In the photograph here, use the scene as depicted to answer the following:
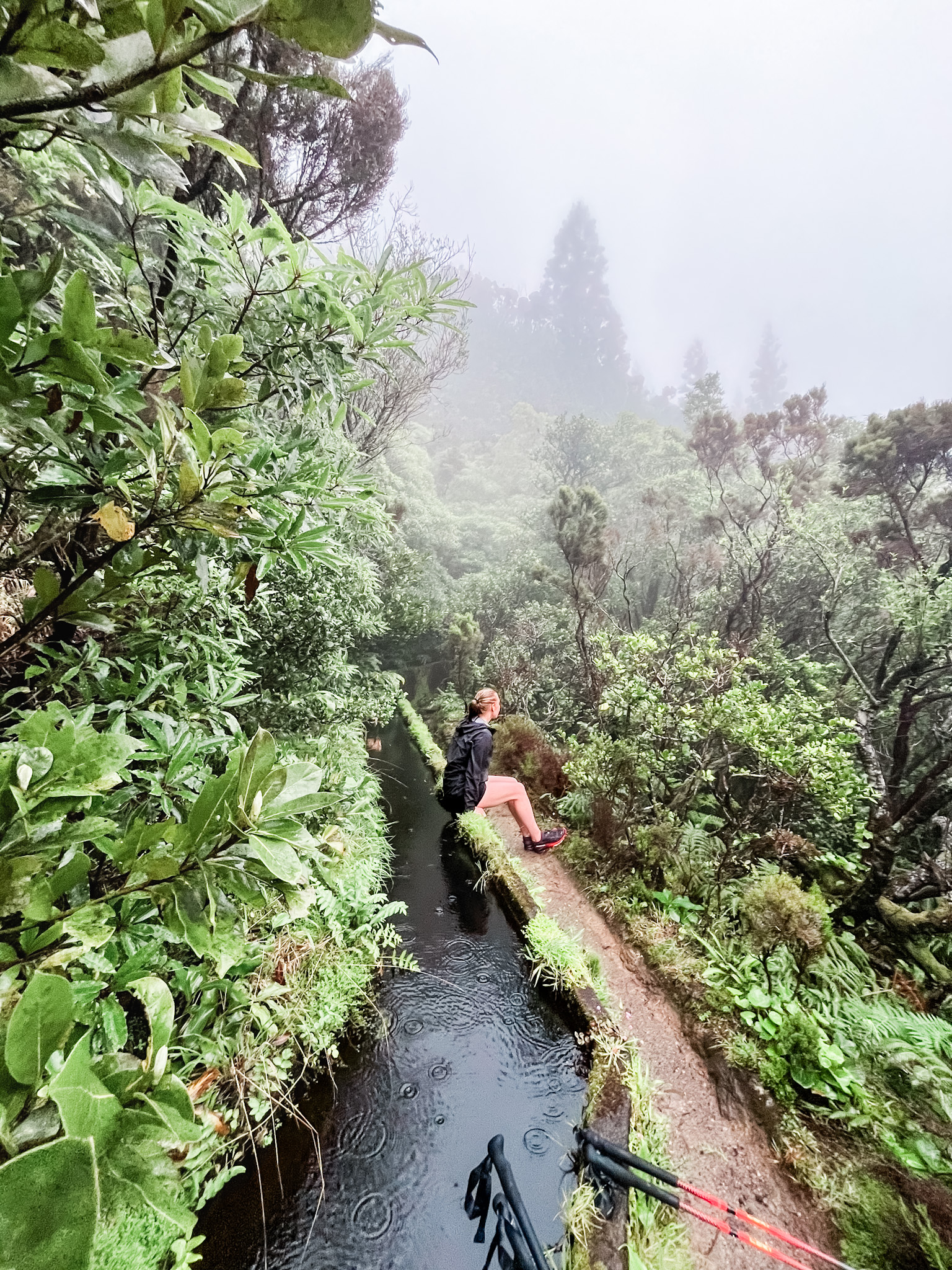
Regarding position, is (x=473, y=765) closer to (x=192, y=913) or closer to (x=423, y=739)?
(x=192, y=913)

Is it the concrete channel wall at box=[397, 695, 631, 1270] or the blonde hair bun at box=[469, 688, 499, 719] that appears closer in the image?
the concrete channel wall at box=[397, 695, 631, 1270]

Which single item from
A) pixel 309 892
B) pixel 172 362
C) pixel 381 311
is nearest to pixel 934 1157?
pixel 309 892

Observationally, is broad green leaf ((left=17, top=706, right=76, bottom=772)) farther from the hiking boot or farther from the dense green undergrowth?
the hiking boot

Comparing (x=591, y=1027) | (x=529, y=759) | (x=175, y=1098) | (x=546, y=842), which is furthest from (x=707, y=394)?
(x=175, y=1098)

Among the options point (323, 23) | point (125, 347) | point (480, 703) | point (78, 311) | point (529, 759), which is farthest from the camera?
point (529, 759)

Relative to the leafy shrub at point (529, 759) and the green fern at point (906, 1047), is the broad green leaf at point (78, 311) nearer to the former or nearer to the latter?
the green fern at point (906, 1047)

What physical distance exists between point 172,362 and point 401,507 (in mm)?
12311

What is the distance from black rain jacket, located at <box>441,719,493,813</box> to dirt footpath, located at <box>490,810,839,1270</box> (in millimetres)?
1277

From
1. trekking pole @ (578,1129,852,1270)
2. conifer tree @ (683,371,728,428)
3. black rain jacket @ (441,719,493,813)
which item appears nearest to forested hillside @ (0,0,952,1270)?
trekking pole @ (578,1129,852,1270)

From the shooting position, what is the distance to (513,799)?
455 cm

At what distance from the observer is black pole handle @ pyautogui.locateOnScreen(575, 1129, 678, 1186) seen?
1.93 meters

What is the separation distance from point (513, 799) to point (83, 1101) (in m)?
4.48

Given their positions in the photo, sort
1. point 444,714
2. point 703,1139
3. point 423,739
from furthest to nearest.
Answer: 1. point 444,714
2. point 423,739
3. point 703,1139

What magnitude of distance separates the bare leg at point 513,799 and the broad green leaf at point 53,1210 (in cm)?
402
